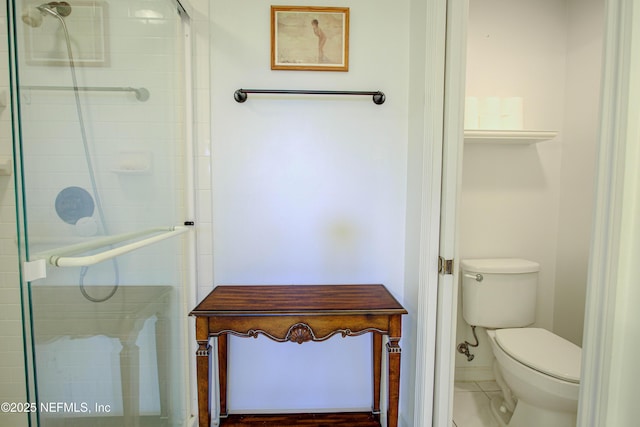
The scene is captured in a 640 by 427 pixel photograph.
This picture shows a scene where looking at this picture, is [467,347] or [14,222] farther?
[467,347]

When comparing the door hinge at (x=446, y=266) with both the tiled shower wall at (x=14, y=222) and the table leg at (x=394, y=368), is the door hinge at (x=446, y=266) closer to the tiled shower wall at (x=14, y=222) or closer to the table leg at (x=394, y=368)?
the table leg at (x=394, y=368)

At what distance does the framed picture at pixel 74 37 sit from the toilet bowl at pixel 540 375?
1.99 metres

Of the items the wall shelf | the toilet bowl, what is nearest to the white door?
the toilet bowl

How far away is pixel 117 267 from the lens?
3.20ft

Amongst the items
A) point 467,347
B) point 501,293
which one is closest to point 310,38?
point 501,293

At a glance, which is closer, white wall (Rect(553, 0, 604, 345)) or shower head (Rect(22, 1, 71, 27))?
shower head (Rect(22, 1, 71, 27))

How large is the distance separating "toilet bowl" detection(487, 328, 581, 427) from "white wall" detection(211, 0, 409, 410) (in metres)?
0.60

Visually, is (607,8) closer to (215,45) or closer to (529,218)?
(215,45)

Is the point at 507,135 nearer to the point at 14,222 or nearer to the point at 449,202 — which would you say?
the point at 449,202

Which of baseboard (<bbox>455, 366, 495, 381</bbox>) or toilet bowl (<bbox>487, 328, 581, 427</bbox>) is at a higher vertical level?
toilet bowl (<bbox>487, 328, 581, 427</bbox>)

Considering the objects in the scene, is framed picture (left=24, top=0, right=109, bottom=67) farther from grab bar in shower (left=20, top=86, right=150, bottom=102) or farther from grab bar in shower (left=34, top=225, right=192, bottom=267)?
grab bar in shower (left=34, top=225, right=192, bottom=267)

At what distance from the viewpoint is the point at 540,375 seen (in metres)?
1.28

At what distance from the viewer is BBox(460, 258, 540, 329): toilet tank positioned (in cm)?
171

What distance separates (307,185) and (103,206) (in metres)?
0.84
